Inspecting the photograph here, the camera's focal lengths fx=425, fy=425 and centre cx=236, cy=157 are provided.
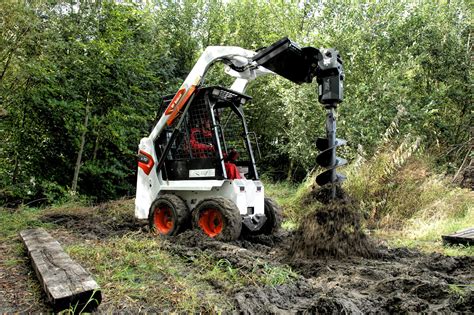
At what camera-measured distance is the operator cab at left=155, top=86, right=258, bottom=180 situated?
5652 millimetres

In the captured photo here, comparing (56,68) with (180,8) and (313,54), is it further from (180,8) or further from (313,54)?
(180,8)

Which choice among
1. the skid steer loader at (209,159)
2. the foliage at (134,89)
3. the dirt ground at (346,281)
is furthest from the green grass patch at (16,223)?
the skid steer loader at (209,159)

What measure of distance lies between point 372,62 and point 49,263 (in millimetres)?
9696

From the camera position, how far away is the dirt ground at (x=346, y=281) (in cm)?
286

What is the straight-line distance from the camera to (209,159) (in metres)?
5.66

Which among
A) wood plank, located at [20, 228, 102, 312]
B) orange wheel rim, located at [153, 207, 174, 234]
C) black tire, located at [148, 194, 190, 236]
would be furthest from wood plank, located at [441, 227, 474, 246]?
wood plank, located at [20, 228, 102, 312]

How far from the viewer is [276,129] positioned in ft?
48.6

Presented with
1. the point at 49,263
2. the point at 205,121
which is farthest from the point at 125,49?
the point at 49,263

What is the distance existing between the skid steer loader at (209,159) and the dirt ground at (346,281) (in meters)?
0.42

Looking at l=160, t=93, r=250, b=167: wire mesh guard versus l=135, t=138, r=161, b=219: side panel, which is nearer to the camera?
l=160, t=93, r=250, b=167: wire mesh guard

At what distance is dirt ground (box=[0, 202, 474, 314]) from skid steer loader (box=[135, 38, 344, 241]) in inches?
16.5

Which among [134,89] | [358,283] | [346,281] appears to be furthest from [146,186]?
[134,89]

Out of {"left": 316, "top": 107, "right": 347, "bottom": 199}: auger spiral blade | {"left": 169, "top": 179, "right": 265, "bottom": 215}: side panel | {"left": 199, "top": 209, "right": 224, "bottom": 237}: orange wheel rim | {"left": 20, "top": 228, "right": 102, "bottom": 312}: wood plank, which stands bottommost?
{"left": 20, "top": 228, "right": 102, "bottom": 312}: wood plank

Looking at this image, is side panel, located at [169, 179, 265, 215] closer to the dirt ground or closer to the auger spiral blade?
the dirt ground
